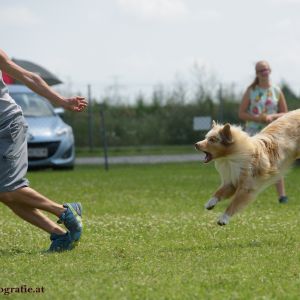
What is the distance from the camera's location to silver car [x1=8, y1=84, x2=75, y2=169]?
17.0 meters

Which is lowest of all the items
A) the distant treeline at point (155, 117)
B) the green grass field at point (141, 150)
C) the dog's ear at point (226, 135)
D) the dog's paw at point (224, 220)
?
the green grass field at point (141, 150)

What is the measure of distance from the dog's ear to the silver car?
32.1 ft

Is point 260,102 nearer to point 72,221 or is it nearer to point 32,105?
point 72,221

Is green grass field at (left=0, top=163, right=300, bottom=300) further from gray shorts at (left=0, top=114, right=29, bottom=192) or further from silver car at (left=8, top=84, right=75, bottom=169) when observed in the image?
silver car at (left=8, top=84, right=75, bottom=169)

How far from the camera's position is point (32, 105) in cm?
1759

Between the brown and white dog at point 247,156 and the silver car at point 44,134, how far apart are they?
972 cm

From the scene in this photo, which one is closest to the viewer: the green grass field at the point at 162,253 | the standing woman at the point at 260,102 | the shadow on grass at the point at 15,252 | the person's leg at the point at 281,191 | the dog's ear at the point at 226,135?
the green grass field at the point at 162,253

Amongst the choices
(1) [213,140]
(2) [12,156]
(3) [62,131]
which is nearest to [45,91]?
(2) [12,156]

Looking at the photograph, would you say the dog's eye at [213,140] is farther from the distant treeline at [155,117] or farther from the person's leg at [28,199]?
the distant treeline at [155,117]

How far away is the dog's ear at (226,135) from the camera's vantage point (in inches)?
294

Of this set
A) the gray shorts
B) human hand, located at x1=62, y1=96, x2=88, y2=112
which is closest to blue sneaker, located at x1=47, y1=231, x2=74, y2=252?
the gray shorts

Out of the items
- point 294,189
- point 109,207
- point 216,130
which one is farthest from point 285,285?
point 294,189

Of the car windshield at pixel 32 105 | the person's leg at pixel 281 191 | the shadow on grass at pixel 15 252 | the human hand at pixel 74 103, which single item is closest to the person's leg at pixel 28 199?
the shadow on grass at pixel 15 252

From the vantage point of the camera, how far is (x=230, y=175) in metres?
7.53
